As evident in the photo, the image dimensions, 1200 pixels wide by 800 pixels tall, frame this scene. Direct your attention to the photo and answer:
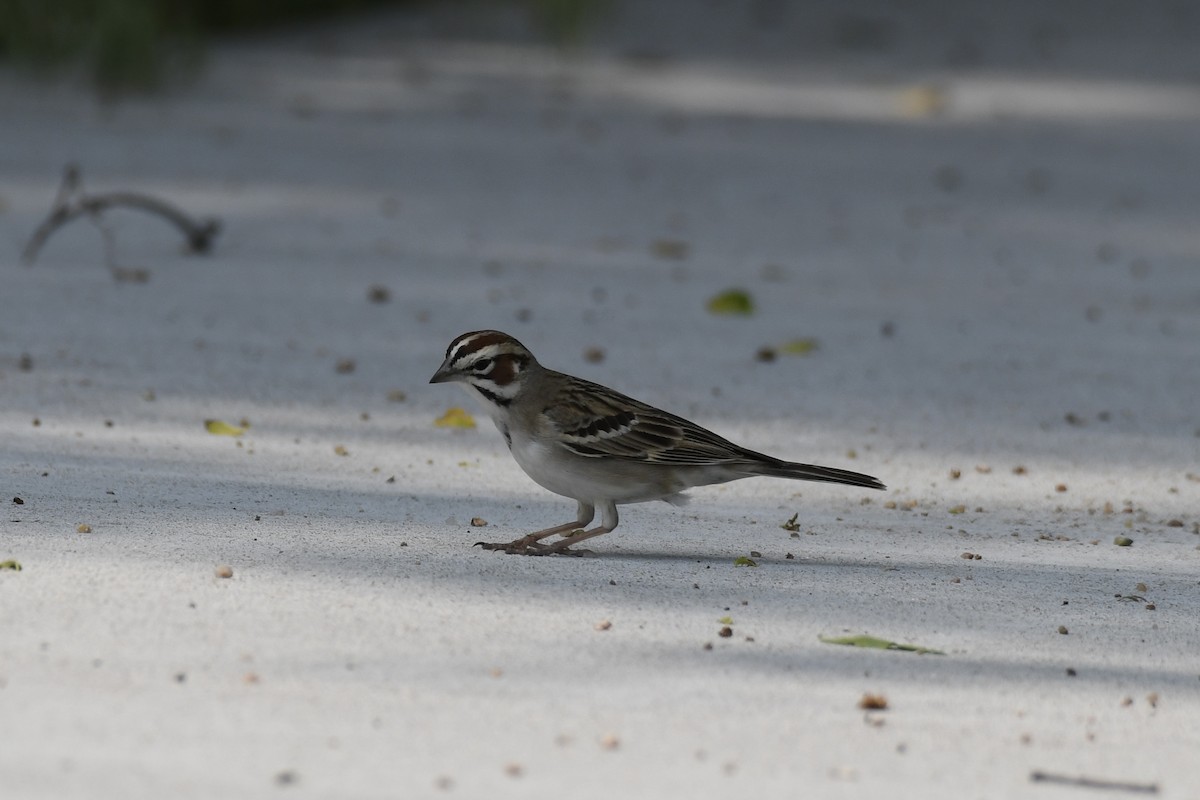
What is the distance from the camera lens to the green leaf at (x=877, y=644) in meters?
4.18

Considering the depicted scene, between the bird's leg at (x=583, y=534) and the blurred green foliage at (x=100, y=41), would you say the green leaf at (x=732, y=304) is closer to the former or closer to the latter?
the bird's leg at (x=583, y=534)

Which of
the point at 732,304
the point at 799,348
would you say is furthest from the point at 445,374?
the point at 732,304

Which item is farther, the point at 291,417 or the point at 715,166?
the point at 715,166

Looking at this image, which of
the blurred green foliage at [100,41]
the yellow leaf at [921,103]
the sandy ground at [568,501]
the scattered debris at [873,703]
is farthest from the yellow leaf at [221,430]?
the yellow leaf at [921,103]

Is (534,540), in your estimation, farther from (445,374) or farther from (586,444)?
(445,374)

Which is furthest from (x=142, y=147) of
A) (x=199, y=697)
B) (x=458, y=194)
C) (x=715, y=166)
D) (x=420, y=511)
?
(x=199, y=697)

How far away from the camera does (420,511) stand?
214 inches

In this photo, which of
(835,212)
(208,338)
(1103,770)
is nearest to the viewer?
(1103,770)

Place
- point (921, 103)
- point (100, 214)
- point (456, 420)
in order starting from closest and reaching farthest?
point (456, 420) → point (100, 214) → point (921, 103)

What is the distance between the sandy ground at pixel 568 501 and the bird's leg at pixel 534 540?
5 centimetres

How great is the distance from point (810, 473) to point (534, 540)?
0.76m

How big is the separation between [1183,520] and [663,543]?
5.88ft

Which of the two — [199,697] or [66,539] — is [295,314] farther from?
[199,697]

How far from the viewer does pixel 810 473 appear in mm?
4801
